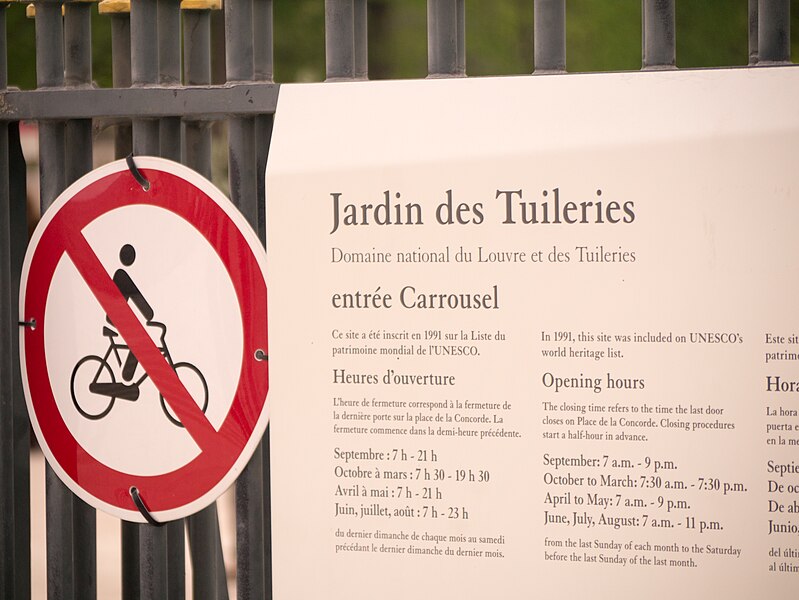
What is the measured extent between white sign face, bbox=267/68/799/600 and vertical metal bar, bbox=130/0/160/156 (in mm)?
314

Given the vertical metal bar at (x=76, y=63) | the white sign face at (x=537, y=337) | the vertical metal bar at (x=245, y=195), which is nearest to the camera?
the white sign face at (x=537, y=337)

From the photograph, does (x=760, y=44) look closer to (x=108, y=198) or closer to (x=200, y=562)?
(x=108, y=198)

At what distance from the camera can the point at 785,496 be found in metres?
1.36

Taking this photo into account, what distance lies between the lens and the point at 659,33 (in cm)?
147

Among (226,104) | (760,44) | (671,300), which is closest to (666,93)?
(760,44)

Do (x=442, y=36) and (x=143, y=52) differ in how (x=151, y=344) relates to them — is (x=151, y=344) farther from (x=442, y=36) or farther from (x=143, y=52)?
(x=442, y=36)

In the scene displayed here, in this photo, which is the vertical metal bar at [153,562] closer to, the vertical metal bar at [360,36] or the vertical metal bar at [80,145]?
the vertical metal bar at [80,145]

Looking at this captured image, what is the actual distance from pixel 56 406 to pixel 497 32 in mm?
1997

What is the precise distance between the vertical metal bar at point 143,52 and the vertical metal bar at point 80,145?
0.42ft

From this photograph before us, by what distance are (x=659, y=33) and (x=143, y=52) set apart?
935 mm

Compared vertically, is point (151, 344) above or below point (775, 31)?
below

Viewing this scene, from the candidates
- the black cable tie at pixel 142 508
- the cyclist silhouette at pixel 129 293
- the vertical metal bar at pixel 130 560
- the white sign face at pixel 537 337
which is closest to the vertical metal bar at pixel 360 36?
the white sign face at pixel 537 337

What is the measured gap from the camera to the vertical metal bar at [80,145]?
1.71 metres

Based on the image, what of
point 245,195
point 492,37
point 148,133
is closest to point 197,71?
point 148,133
